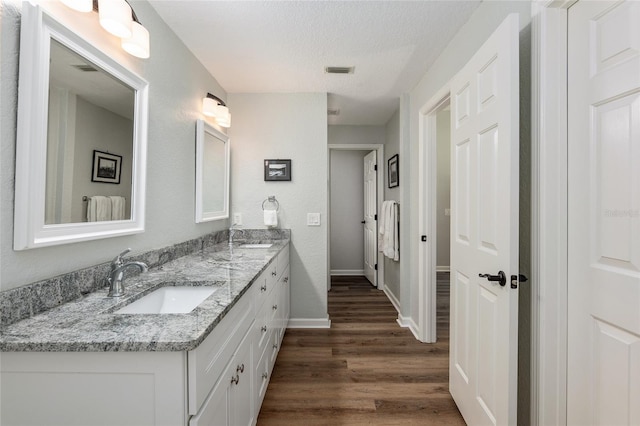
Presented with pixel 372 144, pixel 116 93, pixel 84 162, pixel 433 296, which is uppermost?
pixel 372 144

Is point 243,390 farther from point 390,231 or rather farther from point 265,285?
point 390,231

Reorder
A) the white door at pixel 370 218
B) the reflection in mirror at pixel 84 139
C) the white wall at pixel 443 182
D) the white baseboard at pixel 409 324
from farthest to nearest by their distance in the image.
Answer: the white wall at pixel 443 182
the white door at pixel 370 218
the white baseboard at pixel 409 324
the reflection in mirror at pixel 84 139

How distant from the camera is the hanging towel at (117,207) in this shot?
4.30 ft

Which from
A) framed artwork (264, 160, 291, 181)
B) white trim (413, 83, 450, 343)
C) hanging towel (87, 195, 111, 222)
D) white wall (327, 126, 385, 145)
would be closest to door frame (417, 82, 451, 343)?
white trim (413, 83, 450, 343)

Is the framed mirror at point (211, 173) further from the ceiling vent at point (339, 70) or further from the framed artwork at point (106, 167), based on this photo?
the ceiling vent at point (339, 70)

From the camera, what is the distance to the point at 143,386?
768 millimetres

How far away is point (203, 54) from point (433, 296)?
2.70 metres

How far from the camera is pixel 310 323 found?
2.85 m

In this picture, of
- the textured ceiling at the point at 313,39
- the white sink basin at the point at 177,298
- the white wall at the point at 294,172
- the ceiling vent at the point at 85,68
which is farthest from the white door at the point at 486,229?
the ceiling vent at the point at 85,68

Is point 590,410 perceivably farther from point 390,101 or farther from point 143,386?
point 390,101

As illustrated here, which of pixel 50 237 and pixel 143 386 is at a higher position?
pixel 50 237

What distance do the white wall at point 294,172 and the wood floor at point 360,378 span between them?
1.49 feet

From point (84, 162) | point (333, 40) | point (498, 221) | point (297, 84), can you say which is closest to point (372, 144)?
point (297, 84)

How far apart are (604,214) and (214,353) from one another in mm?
1374
